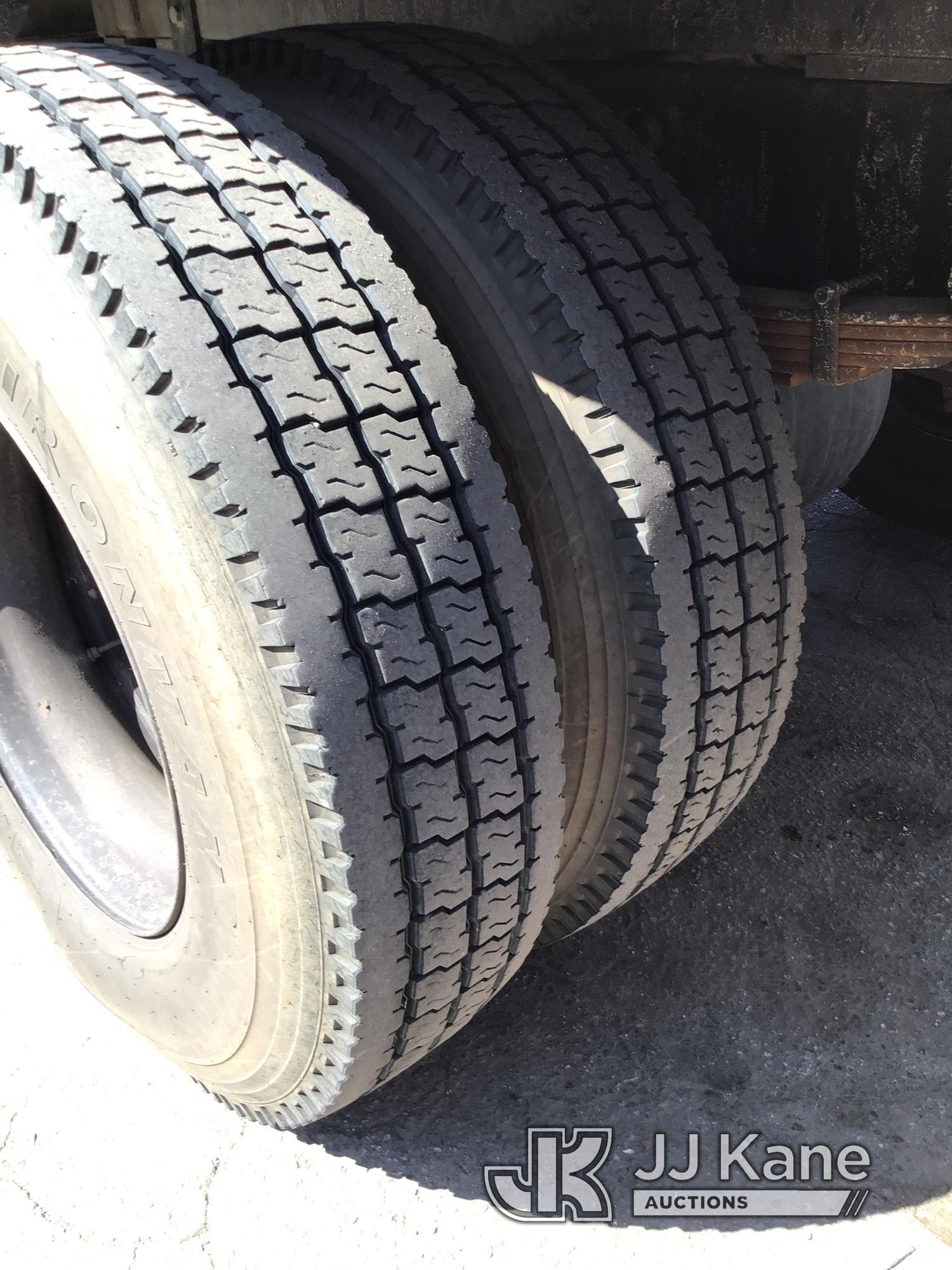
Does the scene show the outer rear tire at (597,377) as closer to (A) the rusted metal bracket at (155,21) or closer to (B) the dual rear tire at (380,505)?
(B) the dual rear tire at (380,505)

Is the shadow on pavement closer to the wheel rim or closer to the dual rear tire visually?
the dual rear tire

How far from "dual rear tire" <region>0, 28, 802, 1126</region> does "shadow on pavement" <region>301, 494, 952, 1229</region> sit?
0.24 metres

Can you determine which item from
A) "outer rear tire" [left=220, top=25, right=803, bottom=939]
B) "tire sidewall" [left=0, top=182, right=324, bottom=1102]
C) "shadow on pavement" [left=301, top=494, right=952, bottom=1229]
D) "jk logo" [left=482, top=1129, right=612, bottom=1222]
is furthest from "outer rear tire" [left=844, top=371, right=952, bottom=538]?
"tire sidewall" [left=0, top=182, right=324, bottom=1102]

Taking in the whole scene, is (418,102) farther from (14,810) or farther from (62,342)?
(14,810)

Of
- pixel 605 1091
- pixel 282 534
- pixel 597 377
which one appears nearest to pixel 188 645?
pixel 282 534

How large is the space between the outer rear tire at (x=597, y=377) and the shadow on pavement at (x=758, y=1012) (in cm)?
42

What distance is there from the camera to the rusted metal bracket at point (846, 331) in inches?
66.1

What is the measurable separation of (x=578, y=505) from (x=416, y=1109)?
3.52 ft

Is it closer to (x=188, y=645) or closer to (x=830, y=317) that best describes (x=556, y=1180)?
(x=188, y=645)

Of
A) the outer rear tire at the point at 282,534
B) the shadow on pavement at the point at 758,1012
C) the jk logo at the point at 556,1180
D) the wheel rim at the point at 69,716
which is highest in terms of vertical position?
the outer rear tire at the point at 282,534

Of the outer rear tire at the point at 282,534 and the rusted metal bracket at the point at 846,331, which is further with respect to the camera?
the rusted metal bracket at the point at 846,331

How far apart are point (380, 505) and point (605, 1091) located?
115 centimetres

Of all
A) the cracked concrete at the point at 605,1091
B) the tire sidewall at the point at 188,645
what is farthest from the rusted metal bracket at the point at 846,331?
the cracked concrete at the point at 605,1091

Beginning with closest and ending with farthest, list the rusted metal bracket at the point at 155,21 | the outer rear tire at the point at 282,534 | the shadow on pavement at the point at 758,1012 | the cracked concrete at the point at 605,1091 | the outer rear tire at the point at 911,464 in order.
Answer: the outer rear tire at the point at 282,534
the cracked concrete at the point at 605,1091
the shadow on pavement at the point at 758,1012
the rusted metal bracket at the point at 155,21
the outer rear tire at the point at 911,464
